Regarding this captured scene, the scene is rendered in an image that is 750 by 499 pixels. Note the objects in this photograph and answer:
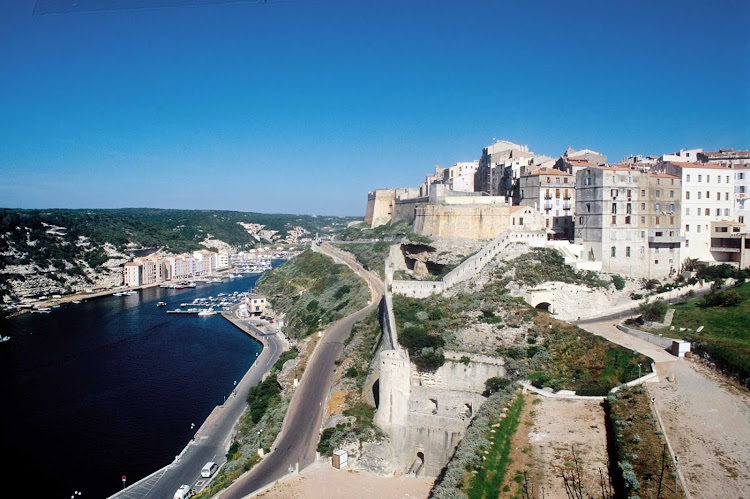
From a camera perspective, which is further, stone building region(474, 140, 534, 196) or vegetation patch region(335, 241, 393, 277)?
vegetation patch region(335, 241, 393, 277)

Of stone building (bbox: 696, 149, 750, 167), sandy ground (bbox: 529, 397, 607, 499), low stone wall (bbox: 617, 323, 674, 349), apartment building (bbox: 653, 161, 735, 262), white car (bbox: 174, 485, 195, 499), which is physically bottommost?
white car (bbox: 174, 485, 195, 499)

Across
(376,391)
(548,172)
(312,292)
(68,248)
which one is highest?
(548,172)

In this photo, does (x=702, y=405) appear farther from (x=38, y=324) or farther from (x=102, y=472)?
(x=38, y=324)

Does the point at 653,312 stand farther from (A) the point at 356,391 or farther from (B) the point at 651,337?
(A) the point at 356,391

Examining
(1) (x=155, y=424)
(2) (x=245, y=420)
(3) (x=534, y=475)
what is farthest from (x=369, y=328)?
(3) (x=534, y=475)

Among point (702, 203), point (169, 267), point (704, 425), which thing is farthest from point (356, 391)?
point (169, 267)

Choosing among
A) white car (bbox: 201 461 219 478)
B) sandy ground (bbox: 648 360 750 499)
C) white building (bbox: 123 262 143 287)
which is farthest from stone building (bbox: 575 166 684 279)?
white building (bbox: 123 262 143 287)

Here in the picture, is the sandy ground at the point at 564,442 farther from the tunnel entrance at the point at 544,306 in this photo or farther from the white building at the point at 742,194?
the white building at the point at 742,194

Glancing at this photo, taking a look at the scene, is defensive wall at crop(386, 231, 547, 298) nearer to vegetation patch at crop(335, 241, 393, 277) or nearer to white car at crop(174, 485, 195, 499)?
vegetation patch at crop(335, 241, 393, 277)
